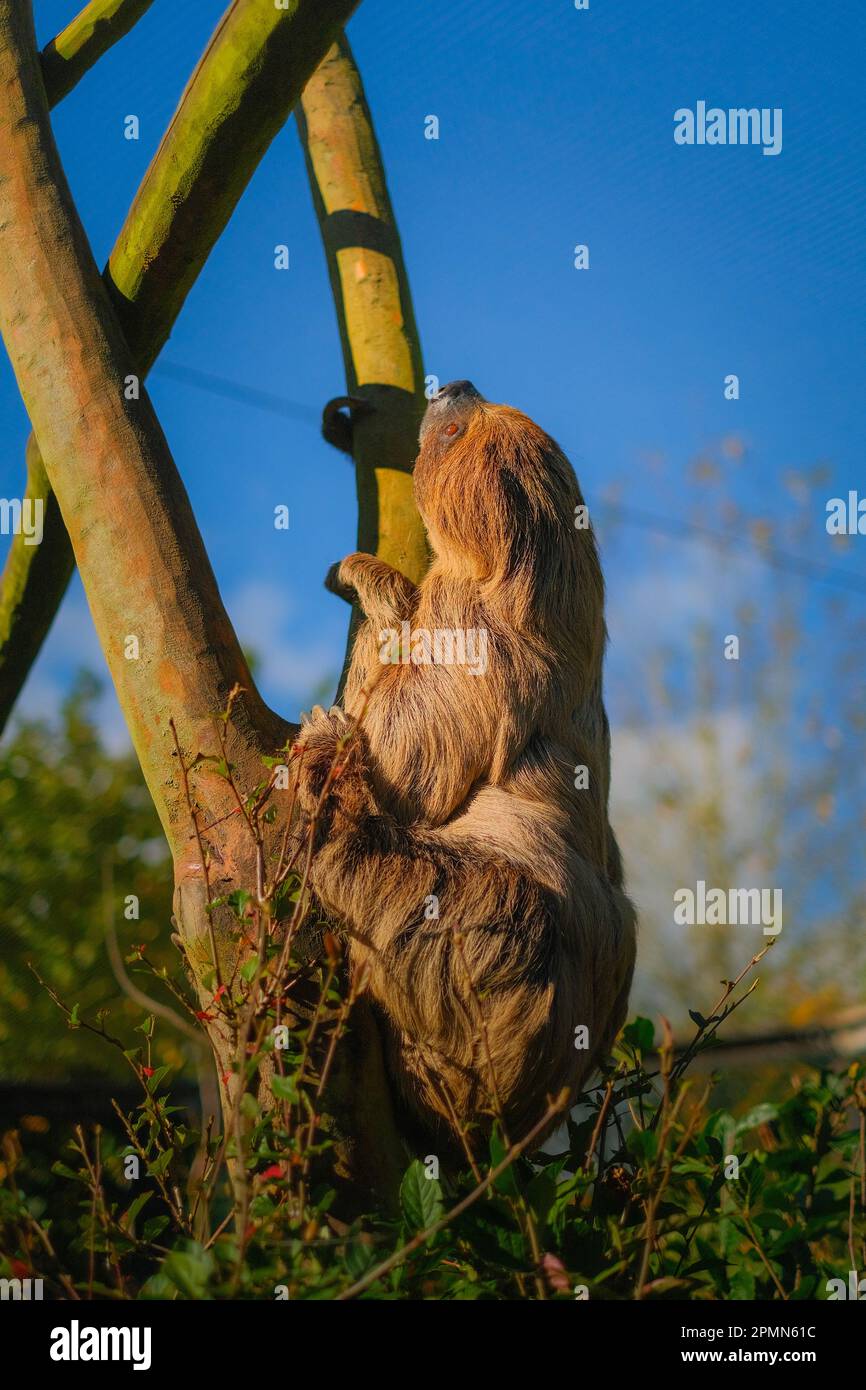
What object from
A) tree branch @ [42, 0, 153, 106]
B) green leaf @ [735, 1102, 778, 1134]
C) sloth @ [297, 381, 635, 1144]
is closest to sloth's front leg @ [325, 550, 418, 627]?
sloth @ [297, 381, 635, 1144]

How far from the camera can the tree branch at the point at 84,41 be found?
4.72m

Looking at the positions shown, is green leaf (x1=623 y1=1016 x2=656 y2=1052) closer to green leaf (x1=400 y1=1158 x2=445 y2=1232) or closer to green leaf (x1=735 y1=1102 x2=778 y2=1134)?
green leaf (x1=735 y1=1102 x2=778 y2=1134)

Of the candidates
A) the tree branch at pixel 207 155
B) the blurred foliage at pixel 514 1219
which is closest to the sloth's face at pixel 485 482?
the tree branch at pixel 207 155

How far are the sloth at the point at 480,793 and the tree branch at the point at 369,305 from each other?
15 cm

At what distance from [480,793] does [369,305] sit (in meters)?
2.30

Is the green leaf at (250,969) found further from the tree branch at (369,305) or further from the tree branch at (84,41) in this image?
the tree branch at (84,41)

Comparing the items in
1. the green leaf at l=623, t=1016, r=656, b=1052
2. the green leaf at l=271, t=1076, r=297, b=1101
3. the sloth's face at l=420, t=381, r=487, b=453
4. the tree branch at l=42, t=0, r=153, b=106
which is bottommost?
the green leaf at l=271, t=1076, r=297, b=1101

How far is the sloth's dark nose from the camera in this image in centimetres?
478

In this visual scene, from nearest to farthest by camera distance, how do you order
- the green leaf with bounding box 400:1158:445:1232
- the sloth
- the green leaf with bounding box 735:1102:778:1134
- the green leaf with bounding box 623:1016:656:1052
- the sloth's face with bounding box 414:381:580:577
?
the green leaf with bounding box 400:1158:445:1232
the green leaf with bounding box 735:1102:778:1134
the green leaf with bounding box 623:1016:656:1052
the sloth
the sloth's face with bounding box 414:381:580:577

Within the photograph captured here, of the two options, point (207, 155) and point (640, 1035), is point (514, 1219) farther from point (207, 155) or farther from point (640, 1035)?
point (207, 155)

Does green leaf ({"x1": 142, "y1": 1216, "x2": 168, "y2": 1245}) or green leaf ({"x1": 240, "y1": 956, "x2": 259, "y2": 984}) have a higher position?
green leaf ({"x1": 240, "y1": 956, "x2": 259, "y2": 984})

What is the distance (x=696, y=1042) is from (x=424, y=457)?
8.26ft
